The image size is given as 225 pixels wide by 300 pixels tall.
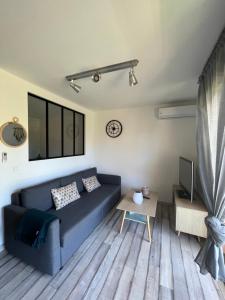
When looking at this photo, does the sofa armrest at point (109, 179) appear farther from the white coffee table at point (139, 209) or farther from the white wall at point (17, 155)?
the white wall at point (17, 155)

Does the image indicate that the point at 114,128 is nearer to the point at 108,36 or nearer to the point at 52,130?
the point at 52,130

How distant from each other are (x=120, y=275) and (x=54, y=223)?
0.96 m

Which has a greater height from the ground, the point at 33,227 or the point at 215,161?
the point at 215,161

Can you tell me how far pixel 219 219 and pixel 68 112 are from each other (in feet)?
10.7

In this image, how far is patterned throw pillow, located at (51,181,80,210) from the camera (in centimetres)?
239

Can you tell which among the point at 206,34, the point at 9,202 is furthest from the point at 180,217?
the point at 9,202

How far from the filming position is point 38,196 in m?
2.19

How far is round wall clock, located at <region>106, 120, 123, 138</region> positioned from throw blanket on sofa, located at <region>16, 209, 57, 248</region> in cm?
286

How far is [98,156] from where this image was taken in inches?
174

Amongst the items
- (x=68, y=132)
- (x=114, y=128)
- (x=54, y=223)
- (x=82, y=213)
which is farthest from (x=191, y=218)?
(x=68, y=132)

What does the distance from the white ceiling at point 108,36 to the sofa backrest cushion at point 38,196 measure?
167 centimetres

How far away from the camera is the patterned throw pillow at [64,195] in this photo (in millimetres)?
2387

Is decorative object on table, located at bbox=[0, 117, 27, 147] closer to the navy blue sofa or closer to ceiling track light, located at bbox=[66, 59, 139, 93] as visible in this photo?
the navy blue sofa

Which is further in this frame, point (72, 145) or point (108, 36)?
point (72, 145)
